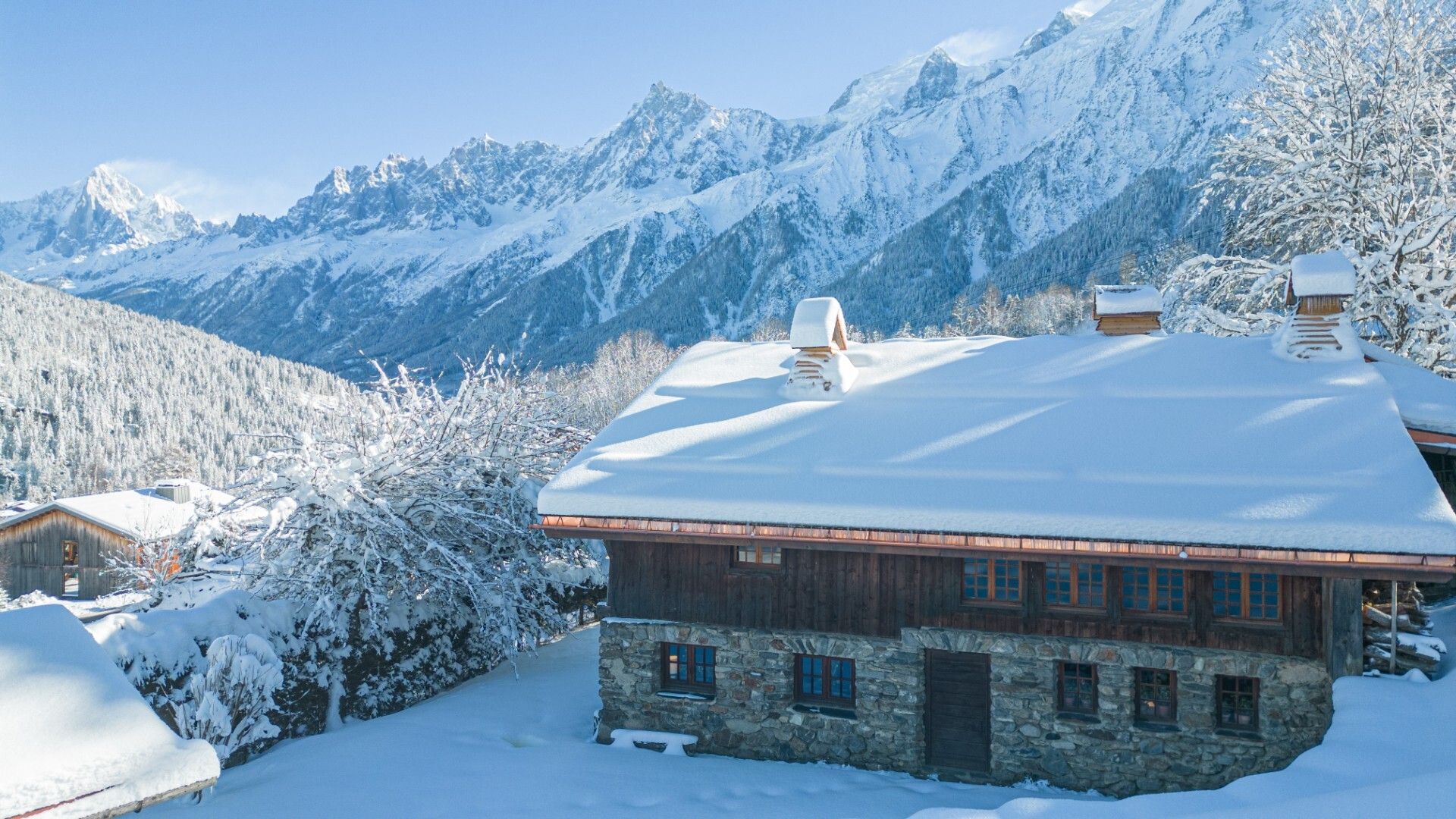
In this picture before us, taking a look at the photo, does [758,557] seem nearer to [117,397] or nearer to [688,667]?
[688,667]

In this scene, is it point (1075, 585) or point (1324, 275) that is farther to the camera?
point (1324, 275)

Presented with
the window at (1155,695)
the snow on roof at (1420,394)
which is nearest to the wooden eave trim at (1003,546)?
the window at (1155,695)

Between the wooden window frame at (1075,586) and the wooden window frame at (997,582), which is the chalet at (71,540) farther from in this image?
the wooden window frame at (1075,586)

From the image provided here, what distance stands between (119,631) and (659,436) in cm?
763

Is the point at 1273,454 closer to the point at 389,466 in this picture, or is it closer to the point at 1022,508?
the point at 1022,508

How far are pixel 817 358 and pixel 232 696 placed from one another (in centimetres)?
981

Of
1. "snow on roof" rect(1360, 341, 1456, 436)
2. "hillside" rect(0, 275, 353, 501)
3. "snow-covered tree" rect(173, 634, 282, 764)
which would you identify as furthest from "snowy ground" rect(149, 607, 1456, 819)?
"hillside" rect(0, 275, 353, 501)

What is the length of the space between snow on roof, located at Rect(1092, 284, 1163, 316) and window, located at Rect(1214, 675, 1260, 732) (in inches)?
262

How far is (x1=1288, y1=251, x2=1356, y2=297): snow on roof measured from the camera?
11.3 m

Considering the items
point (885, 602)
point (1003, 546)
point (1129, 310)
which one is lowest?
point (885, 602)

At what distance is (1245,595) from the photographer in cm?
962

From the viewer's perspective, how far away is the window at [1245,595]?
9578mm

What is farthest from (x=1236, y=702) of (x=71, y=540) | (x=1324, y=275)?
(x=71, y=540)

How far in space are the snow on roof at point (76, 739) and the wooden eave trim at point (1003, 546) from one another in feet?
16.9
